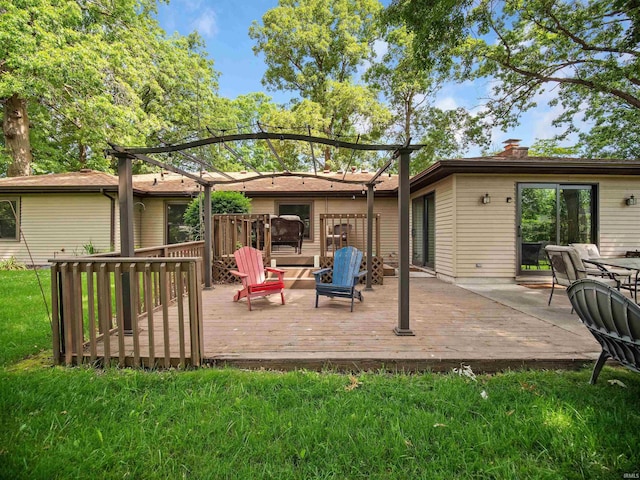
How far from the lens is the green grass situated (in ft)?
9.88

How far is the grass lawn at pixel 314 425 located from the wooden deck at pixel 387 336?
18cm

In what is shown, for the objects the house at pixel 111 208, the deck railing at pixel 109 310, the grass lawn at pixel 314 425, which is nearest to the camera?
the grass lawn at pixel 314 425

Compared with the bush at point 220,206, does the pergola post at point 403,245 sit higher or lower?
lower

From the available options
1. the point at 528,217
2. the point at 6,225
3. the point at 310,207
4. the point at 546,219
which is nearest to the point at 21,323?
the point at 310,207

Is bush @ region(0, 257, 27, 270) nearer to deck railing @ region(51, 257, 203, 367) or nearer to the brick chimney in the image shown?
deck railing @ region(51, 257, 203, 367)

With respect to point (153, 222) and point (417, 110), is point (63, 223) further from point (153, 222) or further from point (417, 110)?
point (417, 110)

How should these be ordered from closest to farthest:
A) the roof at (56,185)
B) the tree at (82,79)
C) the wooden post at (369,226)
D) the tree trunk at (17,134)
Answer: the wooden post at (369,226) → the roof at (56,185) → the tree at (82,79) → the tree trunk at (17,134)

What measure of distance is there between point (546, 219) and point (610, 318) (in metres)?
6.01

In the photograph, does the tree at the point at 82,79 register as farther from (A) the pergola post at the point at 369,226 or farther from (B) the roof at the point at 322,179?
(A) the pergola post at the point at 369,226

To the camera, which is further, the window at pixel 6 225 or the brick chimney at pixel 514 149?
the window at pixel 6 225

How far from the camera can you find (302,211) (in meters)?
11.0

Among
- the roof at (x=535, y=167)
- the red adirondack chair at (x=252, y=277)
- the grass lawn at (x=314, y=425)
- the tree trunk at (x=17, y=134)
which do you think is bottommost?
the grass lawn at (x=314, y=425)

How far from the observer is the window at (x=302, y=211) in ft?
35.7

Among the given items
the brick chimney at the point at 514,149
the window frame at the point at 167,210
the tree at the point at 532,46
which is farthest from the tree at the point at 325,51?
A: the brick chimney at the point at 514,149
